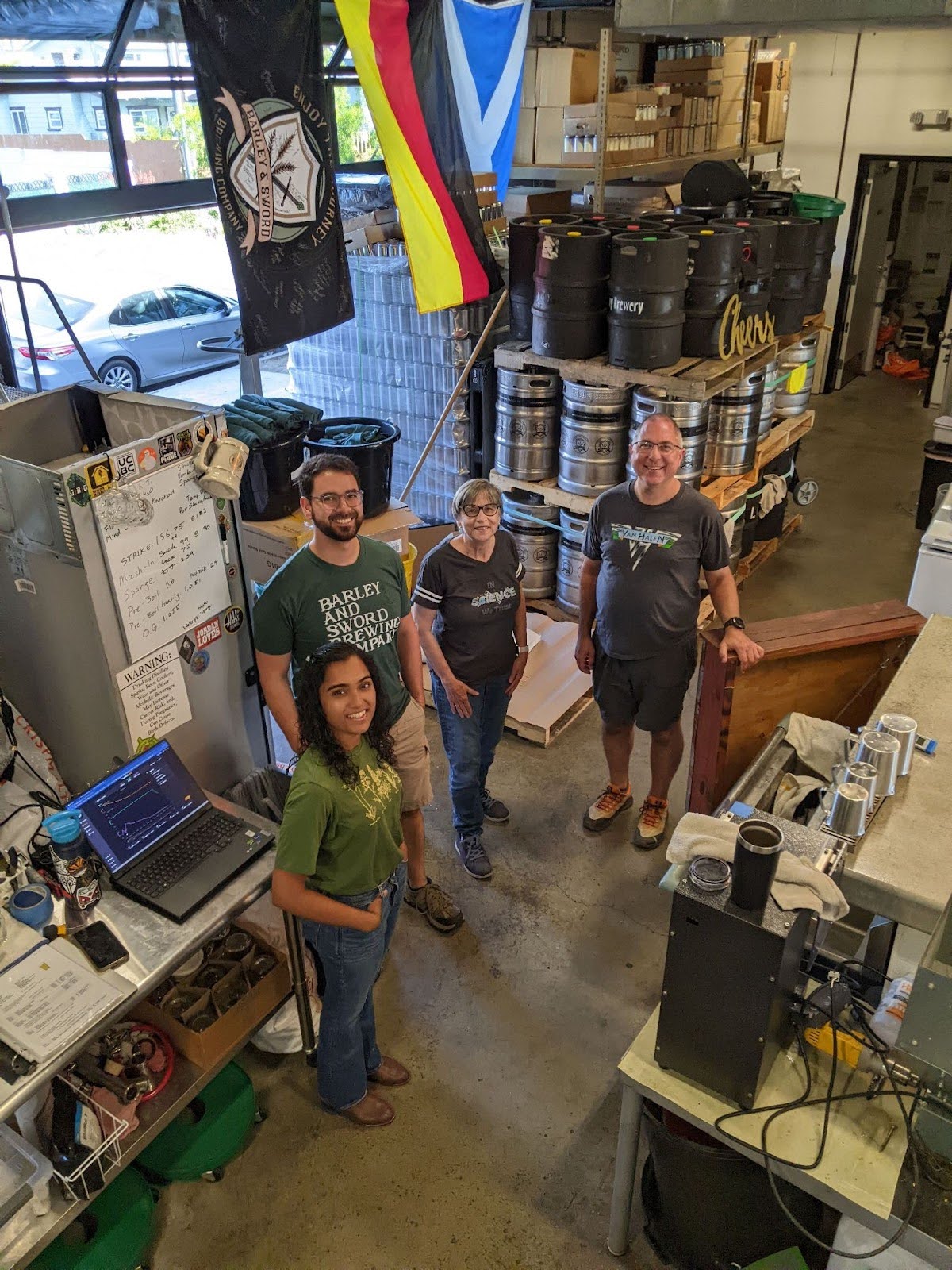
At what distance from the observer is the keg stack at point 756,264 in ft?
16.2

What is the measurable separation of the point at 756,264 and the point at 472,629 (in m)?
2.93

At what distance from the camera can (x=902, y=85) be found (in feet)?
28.8

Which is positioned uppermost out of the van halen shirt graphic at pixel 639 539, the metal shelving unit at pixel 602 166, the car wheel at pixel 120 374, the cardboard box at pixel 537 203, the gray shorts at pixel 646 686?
the metal shelving unit at pixel 602 166

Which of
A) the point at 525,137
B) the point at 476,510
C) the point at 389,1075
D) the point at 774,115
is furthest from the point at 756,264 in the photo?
the point at 774,115

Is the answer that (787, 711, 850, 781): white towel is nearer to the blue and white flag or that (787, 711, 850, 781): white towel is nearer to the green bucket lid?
the blue and white flag

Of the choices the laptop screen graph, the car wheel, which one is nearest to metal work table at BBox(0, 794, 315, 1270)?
the laptop screen graph

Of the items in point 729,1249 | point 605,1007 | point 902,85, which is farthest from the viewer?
point 902,85

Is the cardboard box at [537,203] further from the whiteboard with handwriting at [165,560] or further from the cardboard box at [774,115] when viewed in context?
the whiteboard with handwriting at [165,560]

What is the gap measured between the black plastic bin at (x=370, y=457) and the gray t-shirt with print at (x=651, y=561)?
1.18 meters

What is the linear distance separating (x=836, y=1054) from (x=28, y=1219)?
6.02 ft

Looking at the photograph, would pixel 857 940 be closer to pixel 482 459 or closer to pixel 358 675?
pixel 358 675

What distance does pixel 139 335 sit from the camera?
25.2ft

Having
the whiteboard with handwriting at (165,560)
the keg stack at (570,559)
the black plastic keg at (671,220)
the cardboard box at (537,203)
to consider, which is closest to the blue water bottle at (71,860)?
the whiteboard with handwriting at (165,560)

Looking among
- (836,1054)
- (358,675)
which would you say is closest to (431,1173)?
(836,1054)
